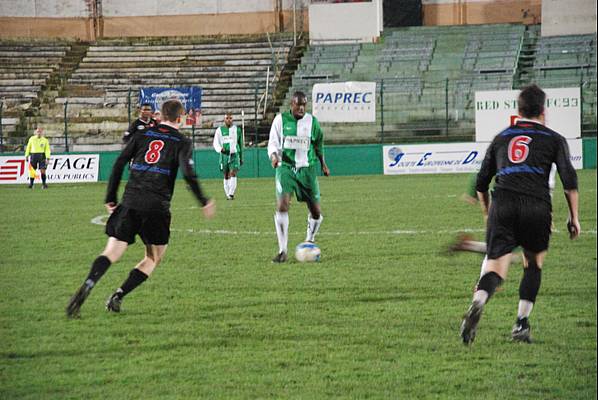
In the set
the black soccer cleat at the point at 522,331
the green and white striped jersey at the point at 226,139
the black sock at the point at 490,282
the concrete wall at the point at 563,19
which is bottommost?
the green and white striped jersey at the point at 226,139

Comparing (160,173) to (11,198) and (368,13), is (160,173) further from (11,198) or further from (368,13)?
(368,13)

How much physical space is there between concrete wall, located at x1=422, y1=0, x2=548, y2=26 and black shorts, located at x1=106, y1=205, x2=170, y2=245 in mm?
37350

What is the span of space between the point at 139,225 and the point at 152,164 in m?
0.54

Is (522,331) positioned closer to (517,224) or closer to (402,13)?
(517,224)

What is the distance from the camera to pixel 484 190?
783 cm

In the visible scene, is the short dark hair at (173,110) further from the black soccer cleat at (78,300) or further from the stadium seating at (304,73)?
the stadium seating at (304,73)

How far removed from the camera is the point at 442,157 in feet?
107

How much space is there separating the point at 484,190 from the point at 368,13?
3752 cm

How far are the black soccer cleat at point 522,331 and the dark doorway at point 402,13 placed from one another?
130 ft

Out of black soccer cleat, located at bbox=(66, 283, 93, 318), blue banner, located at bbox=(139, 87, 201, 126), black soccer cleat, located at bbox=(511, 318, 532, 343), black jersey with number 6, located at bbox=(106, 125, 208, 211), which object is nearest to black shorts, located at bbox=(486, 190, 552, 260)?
black soccer cleat, located at bbox=(511, 318, 532, 343)

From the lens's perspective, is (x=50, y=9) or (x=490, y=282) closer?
(x=490, y=282)

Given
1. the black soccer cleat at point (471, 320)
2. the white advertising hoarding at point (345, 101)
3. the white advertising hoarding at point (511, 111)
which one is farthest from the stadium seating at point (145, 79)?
the black soccer cleat at point (471, 320)

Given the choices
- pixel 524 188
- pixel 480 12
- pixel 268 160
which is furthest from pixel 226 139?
pixel 480 12

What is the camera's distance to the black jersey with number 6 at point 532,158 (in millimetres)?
7270
